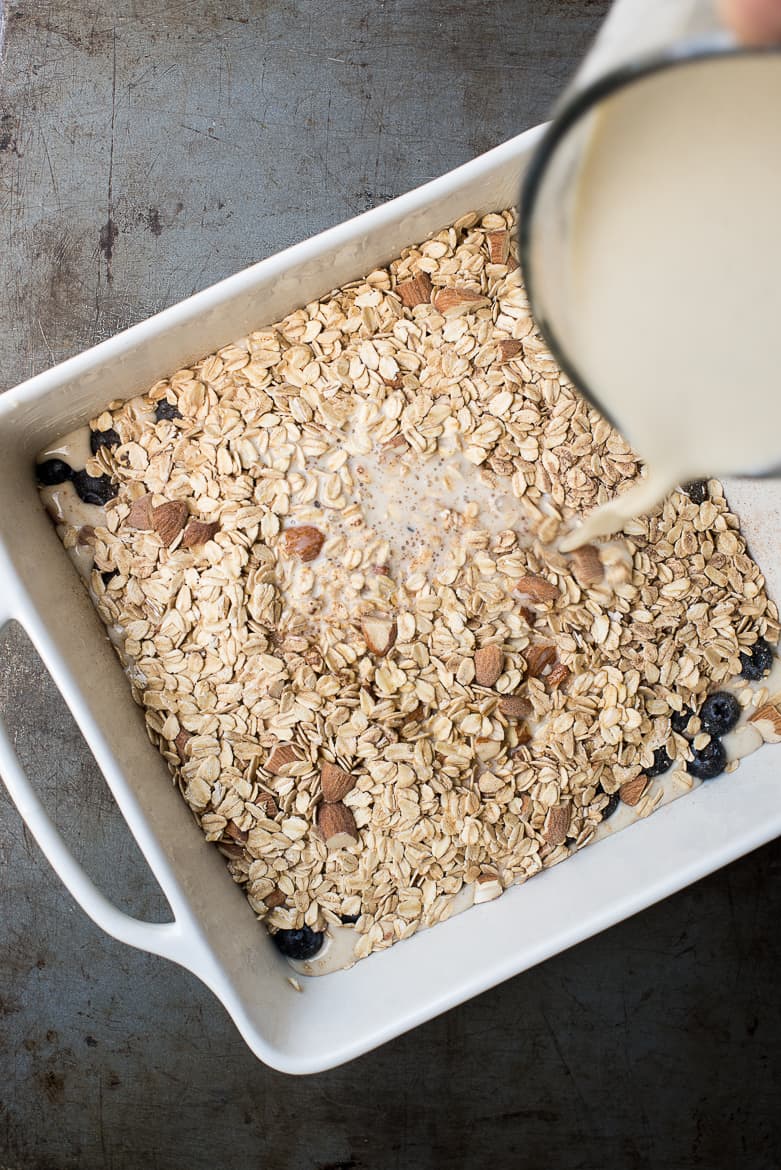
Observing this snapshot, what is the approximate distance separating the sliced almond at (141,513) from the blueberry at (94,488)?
0.04 meters

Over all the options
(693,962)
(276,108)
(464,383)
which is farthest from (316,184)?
(693,962)

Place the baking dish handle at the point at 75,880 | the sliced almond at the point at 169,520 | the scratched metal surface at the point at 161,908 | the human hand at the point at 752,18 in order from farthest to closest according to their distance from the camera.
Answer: the scratched metal surface at the point at 161,908
the sliced almond at the point at 169,520
the baking dish handle at the point at 75,880
the human hand at the point at 752,18

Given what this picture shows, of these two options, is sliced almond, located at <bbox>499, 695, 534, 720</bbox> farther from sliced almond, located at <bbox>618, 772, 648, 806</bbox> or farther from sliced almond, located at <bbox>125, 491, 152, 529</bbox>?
sliced almond, located at <bbox>125, 491, 152, 529</bbox>

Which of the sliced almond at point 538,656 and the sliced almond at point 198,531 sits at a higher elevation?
the sliced almond at point 198,531

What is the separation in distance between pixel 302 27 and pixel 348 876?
1032mm

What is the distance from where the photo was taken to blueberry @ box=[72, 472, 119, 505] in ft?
3.34

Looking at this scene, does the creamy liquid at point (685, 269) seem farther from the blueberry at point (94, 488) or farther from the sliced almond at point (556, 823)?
the blueberry at point (94, 488)

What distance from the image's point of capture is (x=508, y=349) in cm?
99

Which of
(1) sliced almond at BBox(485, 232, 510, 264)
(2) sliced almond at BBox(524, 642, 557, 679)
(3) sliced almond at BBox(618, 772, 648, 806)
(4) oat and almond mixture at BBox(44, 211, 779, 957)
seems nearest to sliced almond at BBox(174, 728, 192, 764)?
(4) oat and almond mixture at BBox(44, 211, 779, 957)

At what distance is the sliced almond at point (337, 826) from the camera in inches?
39.0

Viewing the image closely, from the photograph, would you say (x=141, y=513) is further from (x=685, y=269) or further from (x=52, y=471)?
(x=685, y=269)

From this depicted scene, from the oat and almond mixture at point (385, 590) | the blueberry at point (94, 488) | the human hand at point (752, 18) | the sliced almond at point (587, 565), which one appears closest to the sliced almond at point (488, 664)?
the oat and almond mixture at point (385, 590)

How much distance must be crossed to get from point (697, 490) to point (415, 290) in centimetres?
40

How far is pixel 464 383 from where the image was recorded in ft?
3.26
